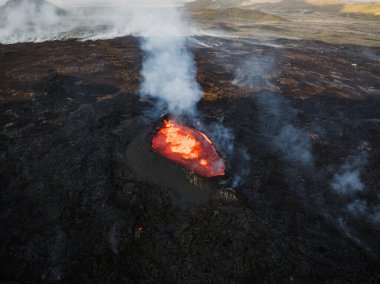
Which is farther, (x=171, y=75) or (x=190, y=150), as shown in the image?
(x=171, y=75)

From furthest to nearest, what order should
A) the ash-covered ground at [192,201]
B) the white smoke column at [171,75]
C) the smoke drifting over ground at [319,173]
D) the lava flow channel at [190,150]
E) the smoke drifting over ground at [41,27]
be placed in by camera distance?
the smoke drifting over ground at [41,27] < the white smoke column at [171,75] < the lava flow channel at [190,150] < the smoke drifting over ground at [319,173] < the ash-covered ground at [192,201]

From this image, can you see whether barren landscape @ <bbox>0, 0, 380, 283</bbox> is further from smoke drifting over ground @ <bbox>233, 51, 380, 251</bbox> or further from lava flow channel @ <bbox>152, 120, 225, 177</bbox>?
lava flow channel @ <bbox>152, 120, 225, 177</bbox>

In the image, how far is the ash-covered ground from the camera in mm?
5645

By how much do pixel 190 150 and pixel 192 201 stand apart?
198 cm

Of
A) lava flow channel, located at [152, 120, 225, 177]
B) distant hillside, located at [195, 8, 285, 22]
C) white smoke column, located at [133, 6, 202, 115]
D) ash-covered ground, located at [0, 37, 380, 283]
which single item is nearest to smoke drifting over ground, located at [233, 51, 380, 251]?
ash-covered ground, located at [0, 37, 380, 283]

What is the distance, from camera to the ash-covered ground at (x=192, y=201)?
222 inches

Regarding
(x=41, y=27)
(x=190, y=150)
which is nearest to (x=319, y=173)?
(x=190, y=150)

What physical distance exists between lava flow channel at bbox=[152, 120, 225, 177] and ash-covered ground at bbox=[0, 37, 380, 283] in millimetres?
540

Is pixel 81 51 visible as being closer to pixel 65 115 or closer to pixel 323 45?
pixel 65 115

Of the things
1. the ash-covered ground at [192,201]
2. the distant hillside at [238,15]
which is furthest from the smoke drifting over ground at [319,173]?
the distant hillside at [238,15]

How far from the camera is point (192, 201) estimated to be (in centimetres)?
714

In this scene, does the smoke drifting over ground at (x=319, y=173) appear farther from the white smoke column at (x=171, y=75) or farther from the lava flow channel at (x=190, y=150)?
the white smoke column at (x=171, y=75)

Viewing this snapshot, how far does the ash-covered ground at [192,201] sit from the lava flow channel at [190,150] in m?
0.54

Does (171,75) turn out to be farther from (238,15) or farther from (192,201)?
(238,15)
